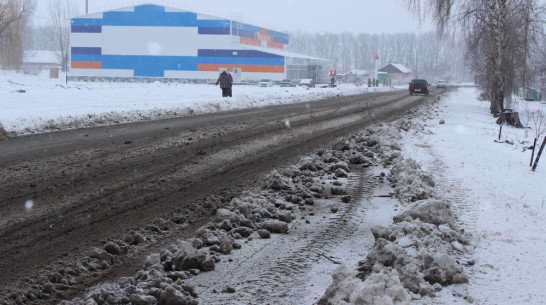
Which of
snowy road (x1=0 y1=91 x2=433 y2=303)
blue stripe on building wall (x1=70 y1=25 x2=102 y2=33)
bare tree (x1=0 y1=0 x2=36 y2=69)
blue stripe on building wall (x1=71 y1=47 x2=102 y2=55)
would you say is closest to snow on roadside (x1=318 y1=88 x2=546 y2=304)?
snowy road (x1=0 y1=91 x2=433 y2=303)

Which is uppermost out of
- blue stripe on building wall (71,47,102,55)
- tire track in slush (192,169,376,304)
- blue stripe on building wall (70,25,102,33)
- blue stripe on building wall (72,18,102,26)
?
blue stripe on building wall (72,18,102,26)

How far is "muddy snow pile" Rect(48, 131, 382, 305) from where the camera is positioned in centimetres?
367

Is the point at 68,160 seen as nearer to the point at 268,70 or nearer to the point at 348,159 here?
the point at 348,159

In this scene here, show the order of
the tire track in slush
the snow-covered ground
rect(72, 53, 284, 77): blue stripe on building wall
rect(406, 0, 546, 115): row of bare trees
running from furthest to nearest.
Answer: rect(72, 53, 284, 77): blue stripe on building wall < rect(406, 0, 546, 115): row of bare trees < the snow-covered ground < the tire track in slush

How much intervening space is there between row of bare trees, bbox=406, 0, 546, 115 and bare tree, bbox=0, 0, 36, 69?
5223 centimetres

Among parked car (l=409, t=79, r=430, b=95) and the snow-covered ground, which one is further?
parked car (l=409, t=79, r=430, b=95)

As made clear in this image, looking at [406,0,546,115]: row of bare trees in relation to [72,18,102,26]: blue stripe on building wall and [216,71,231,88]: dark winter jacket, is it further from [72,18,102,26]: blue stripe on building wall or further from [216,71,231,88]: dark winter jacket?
[72,18,102,26]: blue stripe on building wall


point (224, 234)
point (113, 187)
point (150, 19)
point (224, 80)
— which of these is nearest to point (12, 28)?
point (150, 19)

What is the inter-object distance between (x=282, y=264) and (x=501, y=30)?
985 inches

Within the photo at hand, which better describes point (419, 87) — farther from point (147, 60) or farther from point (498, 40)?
point (147, 60)

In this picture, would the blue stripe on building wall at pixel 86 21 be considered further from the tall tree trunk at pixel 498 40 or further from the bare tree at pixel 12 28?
the tall tree trunk at pixel 498 40

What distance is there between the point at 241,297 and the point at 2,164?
6425mm

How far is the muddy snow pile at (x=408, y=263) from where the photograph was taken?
3.39 metres

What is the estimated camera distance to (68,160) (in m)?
9.09
